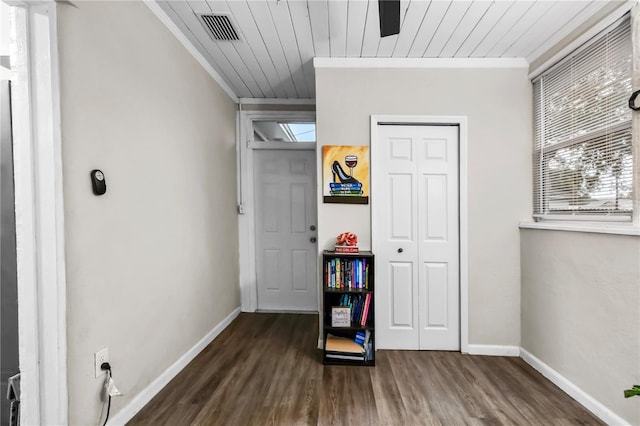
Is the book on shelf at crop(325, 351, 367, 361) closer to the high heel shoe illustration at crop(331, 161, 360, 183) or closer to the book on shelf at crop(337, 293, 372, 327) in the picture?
the book on shelf at crop(337, 293, 372, 327)

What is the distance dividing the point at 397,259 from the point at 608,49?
1953 mm

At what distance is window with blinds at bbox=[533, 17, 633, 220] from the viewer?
1665 millimetres

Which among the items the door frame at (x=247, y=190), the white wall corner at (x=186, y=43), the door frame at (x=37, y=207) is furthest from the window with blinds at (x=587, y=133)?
the door frame at (x=37, y=207)

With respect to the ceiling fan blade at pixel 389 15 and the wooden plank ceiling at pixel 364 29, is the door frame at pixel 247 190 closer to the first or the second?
the wooden plank ceiling at pixel 364 29

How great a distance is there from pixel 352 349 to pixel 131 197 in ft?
6.29

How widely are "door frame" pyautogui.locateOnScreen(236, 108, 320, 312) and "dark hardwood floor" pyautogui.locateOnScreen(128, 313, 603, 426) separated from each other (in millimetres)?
963

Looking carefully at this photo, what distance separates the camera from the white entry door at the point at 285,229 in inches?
137

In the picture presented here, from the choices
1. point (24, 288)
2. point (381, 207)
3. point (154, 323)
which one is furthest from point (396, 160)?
point (24, 288)

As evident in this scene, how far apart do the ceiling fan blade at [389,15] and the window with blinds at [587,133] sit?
1.40 metres

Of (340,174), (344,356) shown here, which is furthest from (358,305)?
(340,174)

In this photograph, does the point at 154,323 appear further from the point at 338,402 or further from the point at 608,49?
the point at 608,49

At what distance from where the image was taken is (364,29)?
2.08 meters

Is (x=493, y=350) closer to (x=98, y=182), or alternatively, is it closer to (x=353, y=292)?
(x=353, y=292)

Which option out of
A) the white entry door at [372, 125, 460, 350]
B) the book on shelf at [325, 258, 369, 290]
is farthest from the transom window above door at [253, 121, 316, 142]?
the book on shelf at [325, 258, 369, 290]
